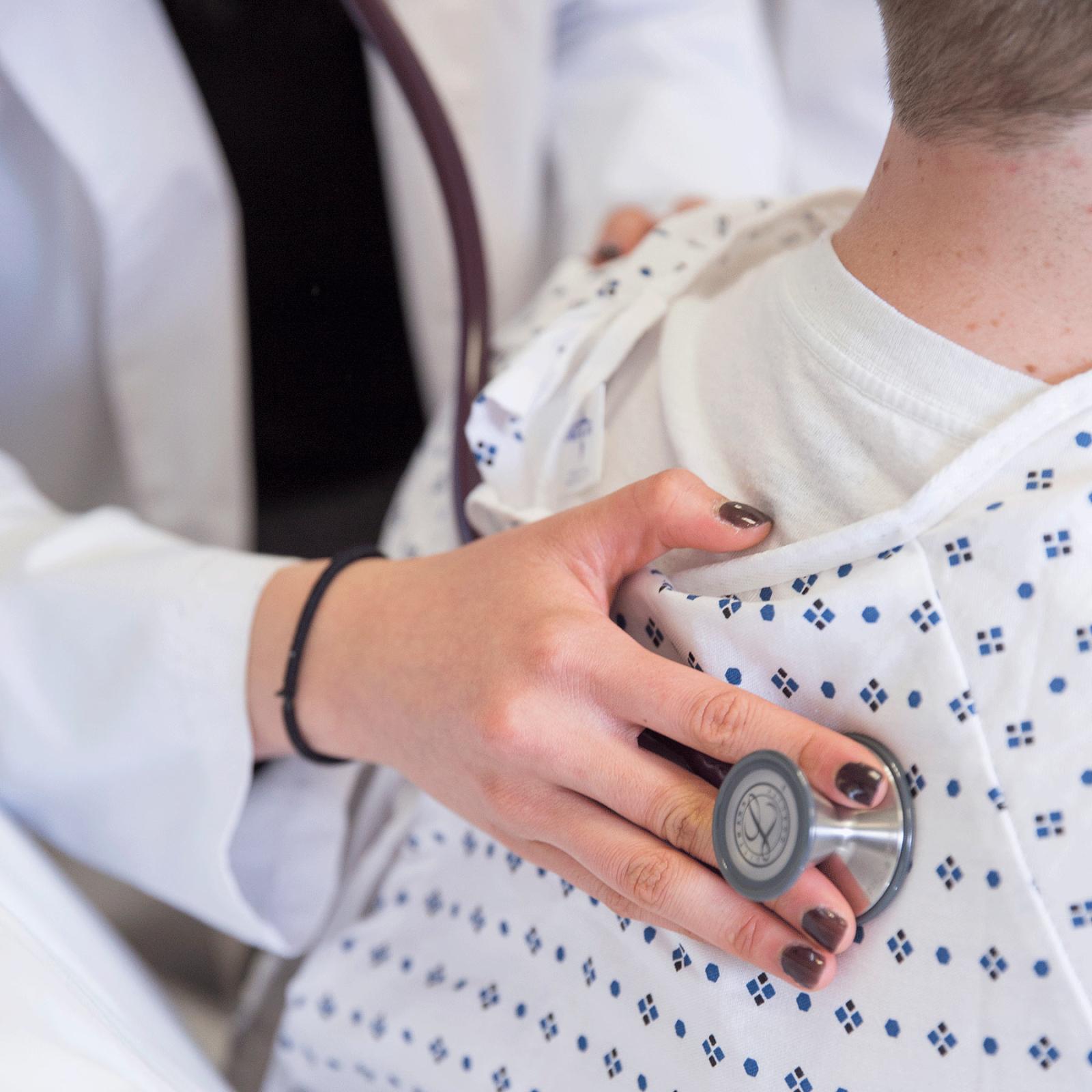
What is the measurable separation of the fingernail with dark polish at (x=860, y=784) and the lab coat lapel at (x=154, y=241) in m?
0.74

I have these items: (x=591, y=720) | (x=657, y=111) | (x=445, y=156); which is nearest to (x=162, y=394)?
(x=445, y=156)

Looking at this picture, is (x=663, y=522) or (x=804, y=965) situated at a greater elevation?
(x=663, y=522)

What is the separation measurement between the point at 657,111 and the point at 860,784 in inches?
31.1

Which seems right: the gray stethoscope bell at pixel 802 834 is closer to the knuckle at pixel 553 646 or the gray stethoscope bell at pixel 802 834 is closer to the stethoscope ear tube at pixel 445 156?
the knuckle at pixel 553 646

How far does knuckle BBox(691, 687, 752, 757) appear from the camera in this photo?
0.38 m

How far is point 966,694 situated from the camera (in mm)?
364

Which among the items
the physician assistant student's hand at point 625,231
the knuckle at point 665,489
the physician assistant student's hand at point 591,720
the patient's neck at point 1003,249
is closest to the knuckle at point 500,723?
the physician assistant student's hand at point 591,720

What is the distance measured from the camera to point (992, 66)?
0.34 metres

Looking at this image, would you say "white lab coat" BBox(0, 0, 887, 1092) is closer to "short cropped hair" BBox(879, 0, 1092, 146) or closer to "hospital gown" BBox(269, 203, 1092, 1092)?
"hospital gown" BBox(269, 203, 1092, 1092)

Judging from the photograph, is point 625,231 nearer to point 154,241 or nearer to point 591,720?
point 154,241

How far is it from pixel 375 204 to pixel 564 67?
0.86ft

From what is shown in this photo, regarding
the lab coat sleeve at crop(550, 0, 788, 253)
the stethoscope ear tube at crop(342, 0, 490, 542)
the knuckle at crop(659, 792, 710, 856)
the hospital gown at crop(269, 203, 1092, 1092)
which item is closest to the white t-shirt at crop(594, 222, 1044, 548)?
the hospital gown at crop(269, 203, 1092, 1092)

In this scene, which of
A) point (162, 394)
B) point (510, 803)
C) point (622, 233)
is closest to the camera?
point (510, 803)

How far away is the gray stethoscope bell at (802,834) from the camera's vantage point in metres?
0.35
